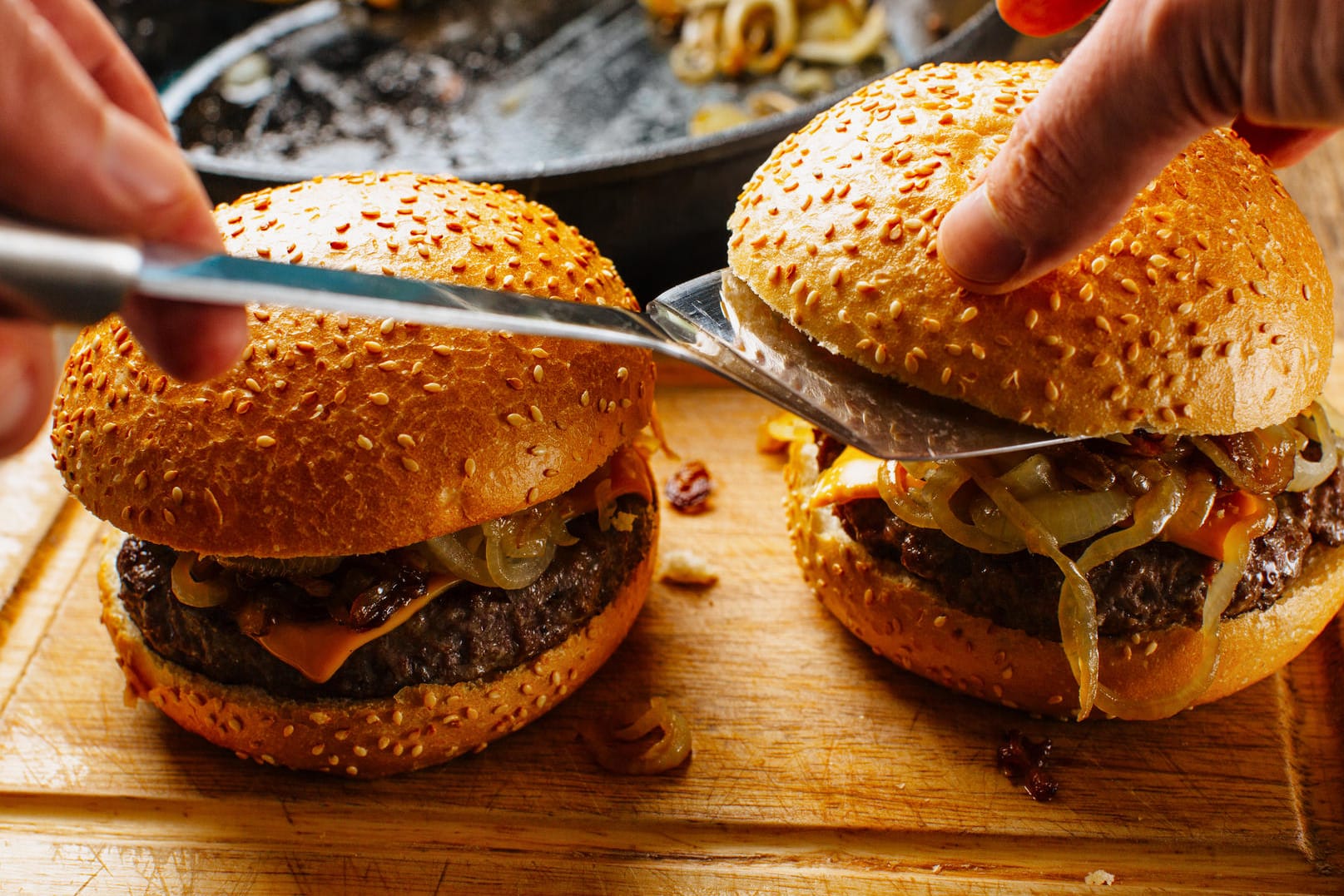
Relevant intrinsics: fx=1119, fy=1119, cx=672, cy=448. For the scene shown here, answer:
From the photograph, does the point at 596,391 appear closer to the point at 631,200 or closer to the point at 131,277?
the point at 131,277

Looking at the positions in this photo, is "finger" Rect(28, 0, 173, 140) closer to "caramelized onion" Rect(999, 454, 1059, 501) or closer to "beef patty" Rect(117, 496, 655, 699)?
"beef patty" Rect(117, 496, 655, 699)

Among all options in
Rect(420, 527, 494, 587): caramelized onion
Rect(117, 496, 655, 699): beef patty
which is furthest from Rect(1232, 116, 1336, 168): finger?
Rect(420, 527, 494, 587): caramelized onion

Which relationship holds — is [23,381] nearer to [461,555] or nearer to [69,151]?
[69,151]

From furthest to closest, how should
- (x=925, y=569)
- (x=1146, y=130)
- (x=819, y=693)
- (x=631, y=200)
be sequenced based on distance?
(x=631, y=200), (x=819, y=693), (x=925, y=569), (x=1146, y=130)

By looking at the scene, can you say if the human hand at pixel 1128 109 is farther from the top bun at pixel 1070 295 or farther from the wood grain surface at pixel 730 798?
the wood grain surface at pixel 730 798

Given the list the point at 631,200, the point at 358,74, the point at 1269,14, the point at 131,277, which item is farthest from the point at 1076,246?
the point at 358,74

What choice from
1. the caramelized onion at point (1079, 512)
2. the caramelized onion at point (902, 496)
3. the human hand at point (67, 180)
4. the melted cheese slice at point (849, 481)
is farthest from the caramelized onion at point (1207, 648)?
the human hand at point (67, 180)
